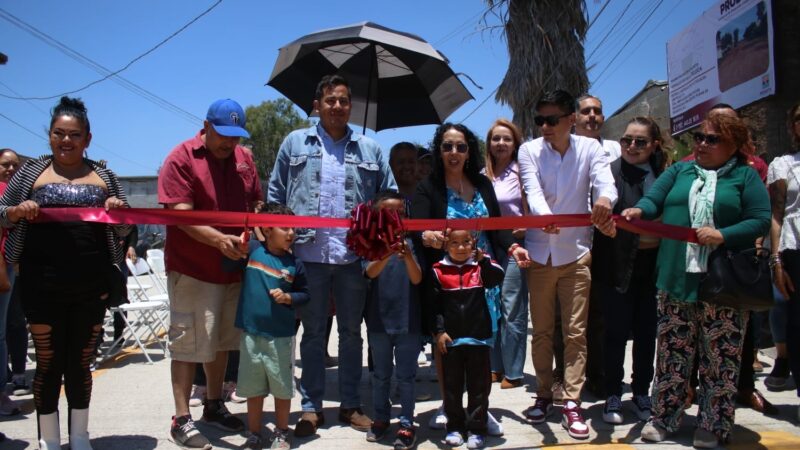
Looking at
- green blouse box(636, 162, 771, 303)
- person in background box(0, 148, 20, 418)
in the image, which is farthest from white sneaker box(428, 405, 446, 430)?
person in background box(0, 148, 20, 418)

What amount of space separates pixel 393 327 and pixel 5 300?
10.6 ft

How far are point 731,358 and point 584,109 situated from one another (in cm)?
259

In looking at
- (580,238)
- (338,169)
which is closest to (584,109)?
(580,238)

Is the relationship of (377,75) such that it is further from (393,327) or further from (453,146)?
(393,327)

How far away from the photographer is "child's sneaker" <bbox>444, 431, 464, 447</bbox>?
13.5 ft

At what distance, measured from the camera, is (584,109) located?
5613 millimetres

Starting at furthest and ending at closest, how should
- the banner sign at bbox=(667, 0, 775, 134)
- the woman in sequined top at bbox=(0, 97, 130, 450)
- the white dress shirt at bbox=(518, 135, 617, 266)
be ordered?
the banner sign at bbox=(667, 0, 775, 134) < the white dress shirt at bbox=(518, 135, 617, 266) < the woman in sequined top at bbox=(0, 97, 130, 450)

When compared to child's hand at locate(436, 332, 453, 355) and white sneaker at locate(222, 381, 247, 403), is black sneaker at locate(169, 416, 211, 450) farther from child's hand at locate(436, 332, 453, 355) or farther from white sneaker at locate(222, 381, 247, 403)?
child's hand at locate(436, 332, 453, 355)

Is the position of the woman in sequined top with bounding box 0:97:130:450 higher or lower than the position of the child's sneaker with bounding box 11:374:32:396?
higher

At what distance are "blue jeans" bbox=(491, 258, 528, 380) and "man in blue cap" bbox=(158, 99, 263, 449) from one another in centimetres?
253

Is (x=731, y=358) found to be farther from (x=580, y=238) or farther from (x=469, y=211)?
(x=469, y=211)

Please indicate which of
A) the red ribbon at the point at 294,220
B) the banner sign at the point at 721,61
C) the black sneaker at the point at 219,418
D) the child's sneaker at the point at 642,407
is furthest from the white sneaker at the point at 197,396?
the banner sign at the point at 721,61

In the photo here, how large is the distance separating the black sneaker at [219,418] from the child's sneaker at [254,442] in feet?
1.29

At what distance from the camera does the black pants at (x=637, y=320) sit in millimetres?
4758
